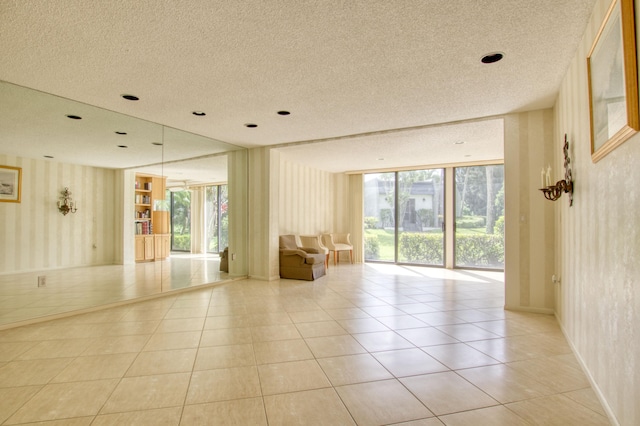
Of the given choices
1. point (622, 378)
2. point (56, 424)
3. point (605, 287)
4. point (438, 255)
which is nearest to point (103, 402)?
point (56, 424)

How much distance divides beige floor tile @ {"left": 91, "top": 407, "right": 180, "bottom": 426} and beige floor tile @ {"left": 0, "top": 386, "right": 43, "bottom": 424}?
0.61m

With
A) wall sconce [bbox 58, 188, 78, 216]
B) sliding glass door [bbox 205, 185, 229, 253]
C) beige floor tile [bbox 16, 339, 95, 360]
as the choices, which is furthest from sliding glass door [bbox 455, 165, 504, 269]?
wall sconce [bbox 58, 188, 78, 216]

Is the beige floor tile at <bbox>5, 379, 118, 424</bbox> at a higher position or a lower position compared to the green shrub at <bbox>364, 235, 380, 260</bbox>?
lower

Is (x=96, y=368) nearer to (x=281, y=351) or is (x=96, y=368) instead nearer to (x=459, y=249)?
(x=281, y=351)

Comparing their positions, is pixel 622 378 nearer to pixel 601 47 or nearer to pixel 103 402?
pixel 601 47

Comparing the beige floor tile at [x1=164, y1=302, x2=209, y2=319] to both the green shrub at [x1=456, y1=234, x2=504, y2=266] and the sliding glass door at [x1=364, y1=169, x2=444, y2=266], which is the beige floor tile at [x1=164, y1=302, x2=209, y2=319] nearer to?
the sliding glass door at [x1=364, y1=169, x2=444, y2=266]

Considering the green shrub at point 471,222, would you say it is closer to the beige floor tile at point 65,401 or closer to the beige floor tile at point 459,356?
the beige floor tile at point 459,356

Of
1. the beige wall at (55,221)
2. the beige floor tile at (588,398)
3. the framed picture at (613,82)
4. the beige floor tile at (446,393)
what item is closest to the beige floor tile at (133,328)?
the beige wall at (55,221)

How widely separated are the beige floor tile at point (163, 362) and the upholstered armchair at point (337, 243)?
6174mm

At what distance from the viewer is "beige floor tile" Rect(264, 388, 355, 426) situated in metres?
1.91

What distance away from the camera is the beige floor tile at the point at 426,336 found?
10.4ft

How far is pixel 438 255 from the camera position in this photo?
8.58 m

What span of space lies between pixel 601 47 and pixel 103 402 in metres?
3.97

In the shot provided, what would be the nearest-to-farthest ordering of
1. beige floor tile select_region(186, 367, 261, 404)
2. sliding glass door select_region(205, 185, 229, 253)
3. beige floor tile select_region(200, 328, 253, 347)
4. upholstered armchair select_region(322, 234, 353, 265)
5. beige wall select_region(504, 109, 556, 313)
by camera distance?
beige floor tile select_region(186, 367, 261, 404)
beige floor tile select_region(200, 328, 253, 347)
beige wall select_region(504, 109, 556, 313)
sliding glass door select_region(205, 185, 229, 253)
upholstered armchair select_region(322, 234, 353, 265)
